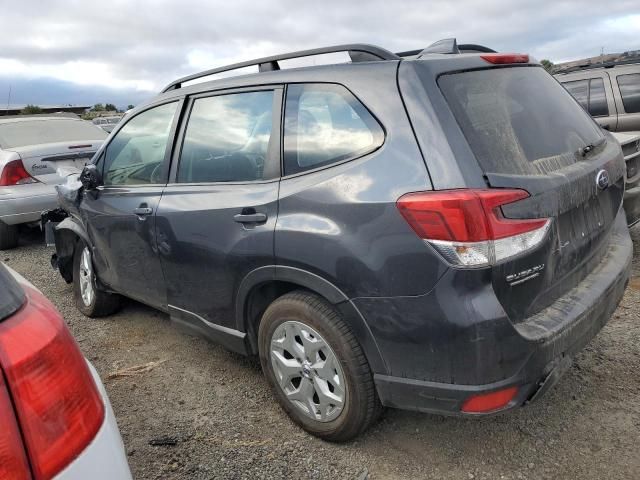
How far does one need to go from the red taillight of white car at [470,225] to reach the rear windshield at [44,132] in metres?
6.02

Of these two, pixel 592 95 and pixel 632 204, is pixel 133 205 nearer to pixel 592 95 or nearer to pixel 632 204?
pixel 632 204

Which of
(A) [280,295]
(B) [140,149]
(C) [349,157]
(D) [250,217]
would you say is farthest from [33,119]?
(C) [349,157]

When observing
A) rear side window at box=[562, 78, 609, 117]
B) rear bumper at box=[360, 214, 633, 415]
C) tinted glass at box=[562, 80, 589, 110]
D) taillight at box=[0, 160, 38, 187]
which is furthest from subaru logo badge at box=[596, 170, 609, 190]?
taillight at box=[0, 160, 38, 187]

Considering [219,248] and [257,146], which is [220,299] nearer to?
[219,248]

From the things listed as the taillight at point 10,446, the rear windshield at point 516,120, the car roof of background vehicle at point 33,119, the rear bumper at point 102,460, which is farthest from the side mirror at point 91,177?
the car roof of background vehicle at point 33,119

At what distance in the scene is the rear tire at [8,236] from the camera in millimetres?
6544

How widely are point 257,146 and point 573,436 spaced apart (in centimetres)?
207

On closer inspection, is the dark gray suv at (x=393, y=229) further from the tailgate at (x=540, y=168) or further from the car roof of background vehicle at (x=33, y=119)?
the car roof of background vehicle at (x=33, y=119)

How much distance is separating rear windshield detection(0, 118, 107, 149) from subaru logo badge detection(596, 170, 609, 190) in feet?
20.3

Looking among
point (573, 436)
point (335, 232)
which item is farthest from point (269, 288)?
point (573, 436)

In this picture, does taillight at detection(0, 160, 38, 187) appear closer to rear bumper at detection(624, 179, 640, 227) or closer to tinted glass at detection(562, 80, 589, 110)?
rear bumper at detection(624, 179, 640, 227)

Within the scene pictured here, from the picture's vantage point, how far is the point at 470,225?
1.95m

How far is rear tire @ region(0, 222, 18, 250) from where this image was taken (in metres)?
6.54

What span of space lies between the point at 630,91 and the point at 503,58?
5.22 metres
